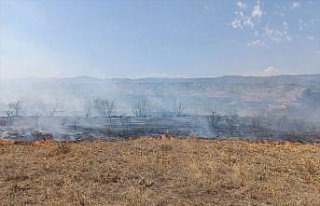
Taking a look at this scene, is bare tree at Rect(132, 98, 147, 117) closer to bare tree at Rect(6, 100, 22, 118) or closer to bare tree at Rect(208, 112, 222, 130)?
bare tree at Rect(6, 100, 22, 118)

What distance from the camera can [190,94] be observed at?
169 metres

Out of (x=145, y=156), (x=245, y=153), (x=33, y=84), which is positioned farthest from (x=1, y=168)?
(x=33, y=84)

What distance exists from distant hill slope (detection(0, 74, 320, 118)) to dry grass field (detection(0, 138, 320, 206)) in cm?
8154

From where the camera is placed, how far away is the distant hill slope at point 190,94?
123350mm

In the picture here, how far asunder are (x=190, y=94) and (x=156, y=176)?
156 metres

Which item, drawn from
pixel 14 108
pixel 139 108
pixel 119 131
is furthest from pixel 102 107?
pixel 119 131

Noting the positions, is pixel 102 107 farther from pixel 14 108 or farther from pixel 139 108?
pixel 14 108

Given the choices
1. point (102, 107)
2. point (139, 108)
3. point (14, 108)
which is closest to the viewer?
point (14, 108)

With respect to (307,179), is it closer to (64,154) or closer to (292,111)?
(64,154)

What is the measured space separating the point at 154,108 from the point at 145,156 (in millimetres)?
115756

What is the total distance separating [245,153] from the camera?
17500mm

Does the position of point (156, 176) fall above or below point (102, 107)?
above

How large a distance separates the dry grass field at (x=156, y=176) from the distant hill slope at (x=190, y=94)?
81.5 meters

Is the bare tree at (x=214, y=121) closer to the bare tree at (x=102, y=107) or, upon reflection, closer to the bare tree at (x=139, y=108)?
the bare tree at (x=102, y=107)
